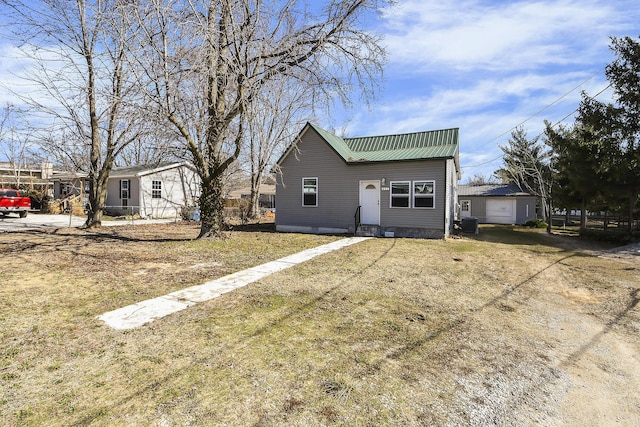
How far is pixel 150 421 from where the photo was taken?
239 cm

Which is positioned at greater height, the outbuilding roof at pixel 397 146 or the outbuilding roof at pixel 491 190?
the outbuilding roof at pixel 397 146

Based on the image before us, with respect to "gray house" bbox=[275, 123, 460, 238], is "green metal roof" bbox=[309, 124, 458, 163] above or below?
above

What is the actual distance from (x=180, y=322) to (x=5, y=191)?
23.1 meters

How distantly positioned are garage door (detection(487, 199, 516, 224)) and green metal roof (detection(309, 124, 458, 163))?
45.4 feet

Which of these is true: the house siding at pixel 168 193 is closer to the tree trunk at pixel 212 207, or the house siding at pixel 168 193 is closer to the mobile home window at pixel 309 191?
the mobile home window at pixel 309 191

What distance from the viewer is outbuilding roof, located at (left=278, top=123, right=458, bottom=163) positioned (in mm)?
14164

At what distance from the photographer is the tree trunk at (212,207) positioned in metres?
11.0

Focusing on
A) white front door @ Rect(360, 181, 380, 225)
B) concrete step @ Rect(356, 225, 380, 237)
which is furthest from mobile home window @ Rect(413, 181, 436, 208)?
concrete step @ Rect(356, 225, 380, 237)

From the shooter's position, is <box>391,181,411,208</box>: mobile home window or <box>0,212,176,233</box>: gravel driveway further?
<box>0,212,176,233</box>: gravel driveway

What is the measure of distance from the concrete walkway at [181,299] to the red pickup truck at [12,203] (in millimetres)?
20310

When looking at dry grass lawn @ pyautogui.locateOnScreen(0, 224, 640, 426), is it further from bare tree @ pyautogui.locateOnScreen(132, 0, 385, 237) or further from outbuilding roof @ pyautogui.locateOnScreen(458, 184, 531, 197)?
outbuilding roof @ pyautogui.locateOnScreen(458, 184, 531, 197)

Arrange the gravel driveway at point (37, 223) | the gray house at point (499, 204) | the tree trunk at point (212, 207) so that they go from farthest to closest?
1. the gray house at point (499, 204)
2. the gravel driveway at point (37, 223)
3. the tree trunk at point (212, 207)

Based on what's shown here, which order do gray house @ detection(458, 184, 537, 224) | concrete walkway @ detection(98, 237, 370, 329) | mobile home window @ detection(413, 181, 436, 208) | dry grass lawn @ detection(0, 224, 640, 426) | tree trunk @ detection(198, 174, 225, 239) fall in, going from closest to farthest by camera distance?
dry grass lawn @ detection(0, 224, 640, 426), concrete walkway @ detection(98, 237, 370, 329), tree trunk @ detection(198, 174, 225, 239), mobile home window @ detection(413, 181, 436, 208), gray house @ detection(458, 184, 537, 224)

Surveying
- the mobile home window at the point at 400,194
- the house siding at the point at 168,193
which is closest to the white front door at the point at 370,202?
the mobile home window at the point at 400,194
